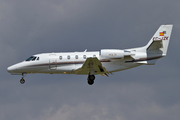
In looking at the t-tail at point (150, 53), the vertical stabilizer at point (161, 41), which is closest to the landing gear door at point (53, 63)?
the t-tail at point (150, 53)

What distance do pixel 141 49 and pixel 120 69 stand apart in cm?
308

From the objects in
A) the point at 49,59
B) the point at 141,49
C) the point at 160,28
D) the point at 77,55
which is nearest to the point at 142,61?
the point at 141,49

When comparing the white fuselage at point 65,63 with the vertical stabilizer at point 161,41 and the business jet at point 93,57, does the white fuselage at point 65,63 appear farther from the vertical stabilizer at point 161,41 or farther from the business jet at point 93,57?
the vertical stabilizer at point 161,41

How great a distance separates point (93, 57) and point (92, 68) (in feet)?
3.79

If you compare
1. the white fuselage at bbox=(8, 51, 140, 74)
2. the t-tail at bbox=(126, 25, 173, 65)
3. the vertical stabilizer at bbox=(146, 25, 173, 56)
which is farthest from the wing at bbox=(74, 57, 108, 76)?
the vertical stabilizer at bbox=(146, 25, 173, 56)

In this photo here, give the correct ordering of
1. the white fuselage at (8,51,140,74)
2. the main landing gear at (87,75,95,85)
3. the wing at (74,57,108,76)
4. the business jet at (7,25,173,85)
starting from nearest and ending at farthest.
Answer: the wing at (74,57,108,76) < the business jet at (7,25,173,85) < the white fuselage at (8,51,140,74) < the main landing gear at (87,75,95,85)

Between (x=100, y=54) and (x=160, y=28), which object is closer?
(x=100, y=54)

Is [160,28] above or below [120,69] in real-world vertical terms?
above

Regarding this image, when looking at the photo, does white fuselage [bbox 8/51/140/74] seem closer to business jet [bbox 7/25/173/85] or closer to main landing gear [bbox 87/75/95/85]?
business jet [bbox 7/25/173/85]

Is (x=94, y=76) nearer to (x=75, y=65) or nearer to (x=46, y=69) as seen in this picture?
(x=75, y=65)

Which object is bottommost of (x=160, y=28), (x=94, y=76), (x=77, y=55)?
(x=94, y=76)

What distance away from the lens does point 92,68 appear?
34.6 m

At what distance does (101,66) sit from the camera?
34219mm

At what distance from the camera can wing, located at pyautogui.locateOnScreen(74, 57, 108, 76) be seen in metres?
33.2
